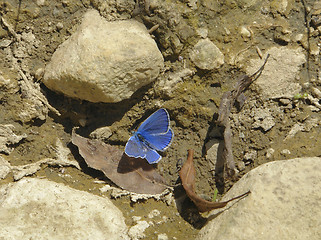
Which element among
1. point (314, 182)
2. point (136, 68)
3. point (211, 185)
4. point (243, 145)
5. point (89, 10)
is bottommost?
point (211, 185)

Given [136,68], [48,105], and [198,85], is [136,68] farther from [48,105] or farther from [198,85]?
[48,105]

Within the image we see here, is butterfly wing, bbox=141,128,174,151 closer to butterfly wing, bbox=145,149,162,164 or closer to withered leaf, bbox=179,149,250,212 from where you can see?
butterfly wing, bbox=145,149,162,164

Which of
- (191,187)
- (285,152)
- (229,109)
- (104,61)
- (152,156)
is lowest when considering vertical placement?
(191,187)

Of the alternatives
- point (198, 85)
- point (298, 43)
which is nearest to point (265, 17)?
point (298, 43)

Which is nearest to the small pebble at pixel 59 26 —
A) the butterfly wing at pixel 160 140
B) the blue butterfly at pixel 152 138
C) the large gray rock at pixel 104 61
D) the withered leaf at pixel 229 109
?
the large gray rock at pixel 104 61

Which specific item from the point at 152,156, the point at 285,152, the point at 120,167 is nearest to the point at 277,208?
the point at 285,152

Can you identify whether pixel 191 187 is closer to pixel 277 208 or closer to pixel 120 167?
pixel 120 167
